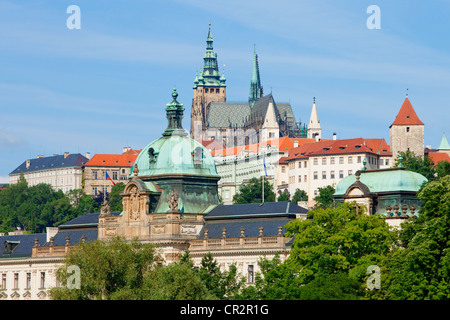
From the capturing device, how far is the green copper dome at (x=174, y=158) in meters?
140

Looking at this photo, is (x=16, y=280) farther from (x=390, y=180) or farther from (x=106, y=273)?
(x=106, y=273)

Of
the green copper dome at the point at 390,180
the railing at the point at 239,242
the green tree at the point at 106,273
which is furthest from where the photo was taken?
the railing at the point at 239,242

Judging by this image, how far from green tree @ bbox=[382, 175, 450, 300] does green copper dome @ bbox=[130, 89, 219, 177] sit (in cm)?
4570

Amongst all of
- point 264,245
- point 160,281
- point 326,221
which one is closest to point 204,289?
point 160,281

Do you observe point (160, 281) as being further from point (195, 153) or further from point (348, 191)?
point (195, 153)

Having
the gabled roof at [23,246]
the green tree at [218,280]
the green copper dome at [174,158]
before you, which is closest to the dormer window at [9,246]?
the gabled roof at [23,246]

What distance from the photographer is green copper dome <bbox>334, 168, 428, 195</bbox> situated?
A: 123250 millimetres

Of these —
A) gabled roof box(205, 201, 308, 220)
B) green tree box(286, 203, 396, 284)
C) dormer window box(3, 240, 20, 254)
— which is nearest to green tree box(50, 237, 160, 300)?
green tree box(286, 203, 396, 284)

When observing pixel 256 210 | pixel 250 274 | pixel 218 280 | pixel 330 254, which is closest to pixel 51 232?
pixel 256 210

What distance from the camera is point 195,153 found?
140m

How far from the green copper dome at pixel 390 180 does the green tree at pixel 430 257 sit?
85.0 ft

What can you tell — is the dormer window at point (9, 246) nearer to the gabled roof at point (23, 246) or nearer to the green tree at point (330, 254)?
the gabled roof at point (23, 246)
